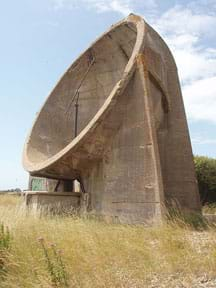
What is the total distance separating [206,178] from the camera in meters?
15.2

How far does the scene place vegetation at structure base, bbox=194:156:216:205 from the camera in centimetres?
1520

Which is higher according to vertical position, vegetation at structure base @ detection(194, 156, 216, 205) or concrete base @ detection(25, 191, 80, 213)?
vegetation at structure base @ detection(194, 156, 216, 205)

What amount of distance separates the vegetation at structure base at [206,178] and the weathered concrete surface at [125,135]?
4526 millimetres

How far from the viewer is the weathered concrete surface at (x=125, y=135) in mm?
8977

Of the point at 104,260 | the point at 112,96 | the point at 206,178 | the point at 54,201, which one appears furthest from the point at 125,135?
the point at 206,178

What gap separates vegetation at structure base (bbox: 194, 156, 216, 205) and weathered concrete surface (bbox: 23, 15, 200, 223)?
4.53m

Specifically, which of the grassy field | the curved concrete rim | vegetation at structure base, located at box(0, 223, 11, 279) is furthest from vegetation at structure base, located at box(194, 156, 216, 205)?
vegetation at structure base, located at box(0, 223, 11, 279)

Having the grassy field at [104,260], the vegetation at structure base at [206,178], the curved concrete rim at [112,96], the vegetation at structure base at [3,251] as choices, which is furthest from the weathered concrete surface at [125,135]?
the vegetation at structure base at [206,178]

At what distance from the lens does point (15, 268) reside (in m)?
4.52

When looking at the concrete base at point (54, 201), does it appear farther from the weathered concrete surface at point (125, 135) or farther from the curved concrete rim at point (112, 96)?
the curved concrete rim at point (112, 96)

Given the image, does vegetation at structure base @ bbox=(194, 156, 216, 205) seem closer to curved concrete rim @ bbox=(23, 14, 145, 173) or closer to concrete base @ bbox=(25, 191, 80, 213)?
concrete base @ bbox=(25, 191, 80, 213)

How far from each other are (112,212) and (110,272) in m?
5.10

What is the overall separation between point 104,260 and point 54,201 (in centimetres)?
610

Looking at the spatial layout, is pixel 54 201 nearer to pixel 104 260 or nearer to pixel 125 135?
pixel 125 135
